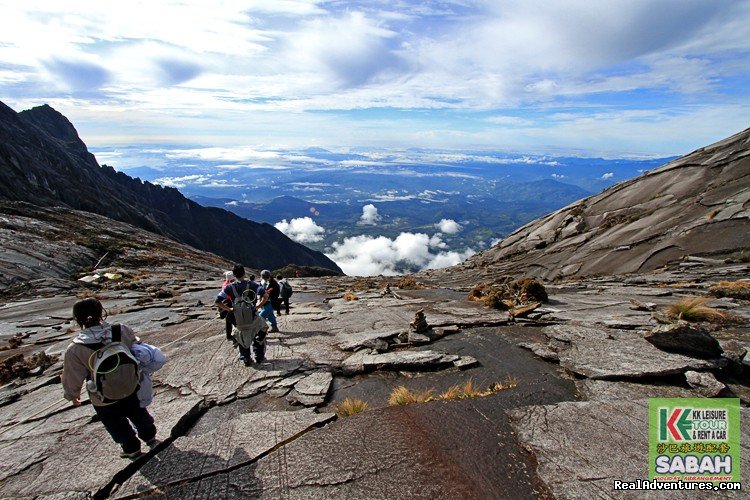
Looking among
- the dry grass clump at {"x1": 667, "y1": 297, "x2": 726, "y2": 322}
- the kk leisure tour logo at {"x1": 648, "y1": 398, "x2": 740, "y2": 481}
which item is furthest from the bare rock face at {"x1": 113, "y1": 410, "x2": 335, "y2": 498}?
the dry grass clump at {"x1": 667, "y1": 297, "x2": 726, "y2": 322}

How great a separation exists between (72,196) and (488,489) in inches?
4057

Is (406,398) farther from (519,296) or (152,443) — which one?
(519,296)

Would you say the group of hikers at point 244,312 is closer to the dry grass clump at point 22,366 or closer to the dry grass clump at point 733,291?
the dry grass clump at point 22,366

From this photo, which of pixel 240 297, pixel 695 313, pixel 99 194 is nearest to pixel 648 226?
pixel 695 313

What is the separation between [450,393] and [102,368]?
19.7ft

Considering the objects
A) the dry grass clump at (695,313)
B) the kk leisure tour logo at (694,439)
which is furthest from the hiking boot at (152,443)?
the dry grass clump at (695,313)

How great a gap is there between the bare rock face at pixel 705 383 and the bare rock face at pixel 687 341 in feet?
2.77

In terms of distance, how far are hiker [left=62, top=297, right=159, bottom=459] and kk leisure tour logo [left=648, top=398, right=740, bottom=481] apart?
7.59 m

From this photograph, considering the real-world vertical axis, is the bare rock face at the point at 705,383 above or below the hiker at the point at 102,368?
below

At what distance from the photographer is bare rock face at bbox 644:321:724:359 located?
8000 mm

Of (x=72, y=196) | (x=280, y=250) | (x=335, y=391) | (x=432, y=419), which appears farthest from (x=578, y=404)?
→ (x=280, y=250)

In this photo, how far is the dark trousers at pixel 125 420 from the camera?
565 cm

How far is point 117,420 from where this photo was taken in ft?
18.7

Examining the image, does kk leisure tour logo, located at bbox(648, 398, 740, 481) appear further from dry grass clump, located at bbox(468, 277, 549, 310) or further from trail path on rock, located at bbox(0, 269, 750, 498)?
dry grass clump, located at bbox(468, 277, 549, 310)
